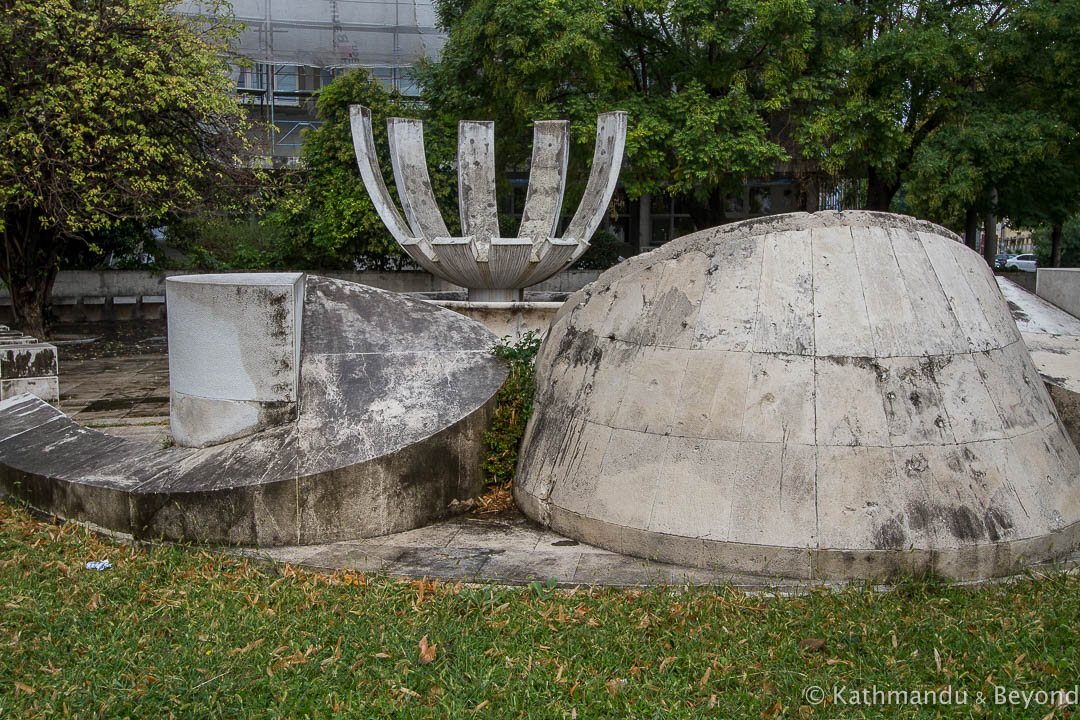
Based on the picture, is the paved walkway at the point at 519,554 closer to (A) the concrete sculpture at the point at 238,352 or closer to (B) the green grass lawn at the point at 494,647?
(B) the green grass lawn at the point at 494,647

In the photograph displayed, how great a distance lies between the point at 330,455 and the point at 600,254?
1676 cm

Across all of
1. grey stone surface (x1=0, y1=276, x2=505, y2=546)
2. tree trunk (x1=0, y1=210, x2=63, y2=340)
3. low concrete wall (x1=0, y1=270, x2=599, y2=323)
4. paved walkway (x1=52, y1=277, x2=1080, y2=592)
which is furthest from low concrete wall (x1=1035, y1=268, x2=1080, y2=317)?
tree trunk (x1=0, y1=210, x2=63, y2=340)

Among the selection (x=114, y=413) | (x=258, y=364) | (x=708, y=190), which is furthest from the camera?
(x=708, y=190)

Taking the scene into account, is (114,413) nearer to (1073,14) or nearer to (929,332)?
(929,332)

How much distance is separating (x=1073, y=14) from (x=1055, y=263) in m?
7.26

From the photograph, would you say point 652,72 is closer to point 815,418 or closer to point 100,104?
point 100,104

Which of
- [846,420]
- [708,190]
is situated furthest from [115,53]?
[846,420]

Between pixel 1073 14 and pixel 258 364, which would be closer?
pixel 258 364

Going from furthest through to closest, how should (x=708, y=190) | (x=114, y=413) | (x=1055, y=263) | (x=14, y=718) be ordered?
(x=1055, y=263) < (x=708, y=190) < (x=114, y=413) < (x=14, y=718)

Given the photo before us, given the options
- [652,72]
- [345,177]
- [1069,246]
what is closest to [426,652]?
[652,72]

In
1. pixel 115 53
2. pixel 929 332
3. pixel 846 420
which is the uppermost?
pixel 115 53

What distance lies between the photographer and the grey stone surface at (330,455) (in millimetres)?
5305

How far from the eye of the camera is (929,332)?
5102 millimetres

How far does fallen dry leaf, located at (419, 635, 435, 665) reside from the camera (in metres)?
3.88
